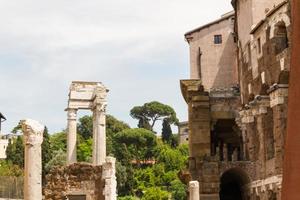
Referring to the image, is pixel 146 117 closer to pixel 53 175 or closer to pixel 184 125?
pixel 184 125

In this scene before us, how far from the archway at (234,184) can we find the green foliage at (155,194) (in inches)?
1010

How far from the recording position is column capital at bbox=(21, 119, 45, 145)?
504 inches

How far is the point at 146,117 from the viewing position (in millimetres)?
97500

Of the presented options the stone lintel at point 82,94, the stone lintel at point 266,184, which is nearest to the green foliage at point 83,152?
the stone lintel at point 82,94

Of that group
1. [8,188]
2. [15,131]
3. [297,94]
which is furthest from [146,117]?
[297,94]

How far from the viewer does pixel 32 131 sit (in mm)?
12898

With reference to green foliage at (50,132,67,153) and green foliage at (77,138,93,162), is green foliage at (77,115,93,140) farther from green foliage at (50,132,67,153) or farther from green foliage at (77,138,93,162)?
green foliage at (77,138,93,162)

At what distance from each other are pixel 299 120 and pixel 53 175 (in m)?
23.2

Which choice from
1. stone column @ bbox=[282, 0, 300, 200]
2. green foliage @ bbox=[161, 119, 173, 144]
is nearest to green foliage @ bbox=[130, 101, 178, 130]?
green foliage @ bbox=[161, 119, 173, 144]

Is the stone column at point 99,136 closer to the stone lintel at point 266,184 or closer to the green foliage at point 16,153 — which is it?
the stone lintel at point 266,184

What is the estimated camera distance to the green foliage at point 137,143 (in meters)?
76.6

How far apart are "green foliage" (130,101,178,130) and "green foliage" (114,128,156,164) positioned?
1675 centimetres

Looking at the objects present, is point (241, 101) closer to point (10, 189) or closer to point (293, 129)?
point (10, 189)

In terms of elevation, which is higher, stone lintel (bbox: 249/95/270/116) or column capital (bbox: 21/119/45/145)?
stone lintel (bbox: 249/95/270/116)
